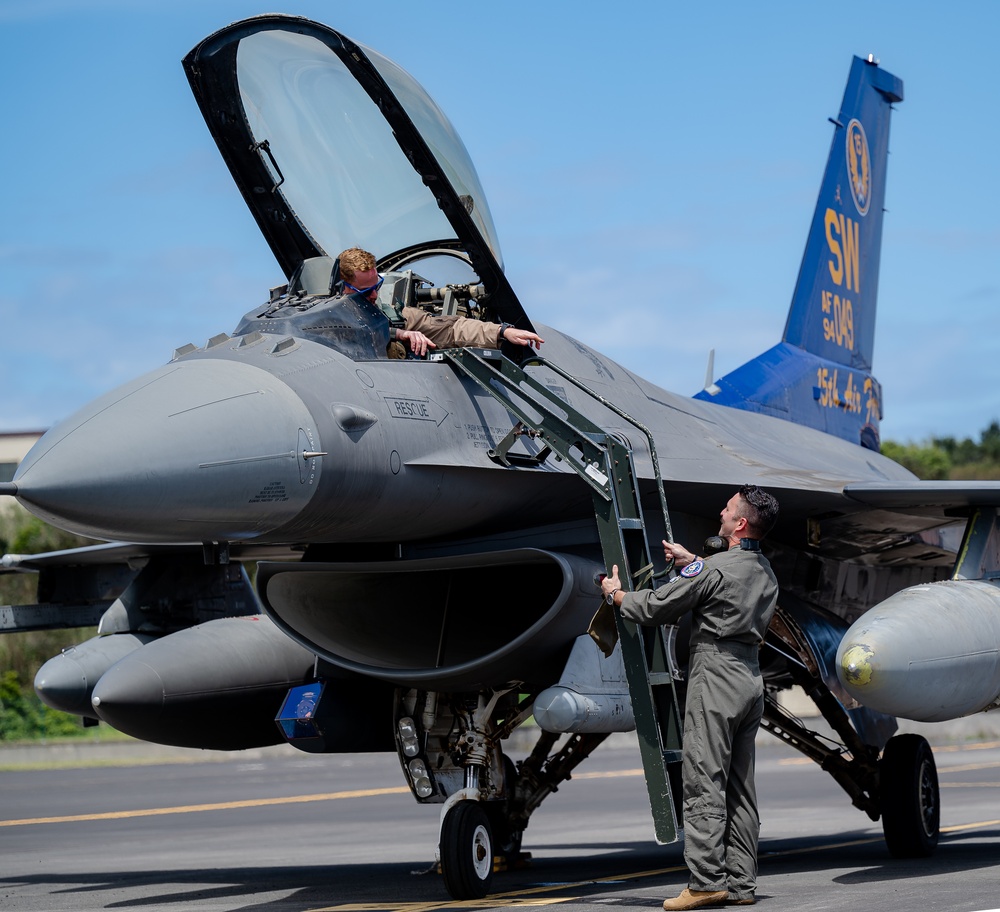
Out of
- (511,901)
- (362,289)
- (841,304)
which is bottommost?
(511,901)

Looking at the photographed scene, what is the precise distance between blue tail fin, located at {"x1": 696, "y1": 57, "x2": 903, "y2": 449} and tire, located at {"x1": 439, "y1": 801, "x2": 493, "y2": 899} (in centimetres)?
455

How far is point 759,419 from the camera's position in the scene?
34.5ft

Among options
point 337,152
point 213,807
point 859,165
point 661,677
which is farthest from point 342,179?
point 213,807

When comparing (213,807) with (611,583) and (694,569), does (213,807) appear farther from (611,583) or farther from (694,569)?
(694,569)

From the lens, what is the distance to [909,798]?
9.04m

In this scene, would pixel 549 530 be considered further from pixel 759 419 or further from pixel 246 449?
pixel 759 419

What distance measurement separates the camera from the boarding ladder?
6492 millimetres

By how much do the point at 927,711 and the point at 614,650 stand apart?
1.52m

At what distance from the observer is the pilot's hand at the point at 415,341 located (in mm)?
6961

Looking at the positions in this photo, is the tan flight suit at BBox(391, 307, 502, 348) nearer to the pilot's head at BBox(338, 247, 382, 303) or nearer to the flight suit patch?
the pilot's head at BBox(338, 247, 382, 303)

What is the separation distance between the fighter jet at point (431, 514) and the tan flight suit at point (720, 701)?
0.27 m

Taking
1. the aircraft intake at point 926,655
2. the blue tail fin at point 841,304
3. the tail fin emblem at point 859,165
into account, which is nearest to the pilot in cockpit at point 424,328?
the aircraft intake at point 926,655

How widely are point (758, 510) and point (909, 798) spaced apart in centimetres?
353

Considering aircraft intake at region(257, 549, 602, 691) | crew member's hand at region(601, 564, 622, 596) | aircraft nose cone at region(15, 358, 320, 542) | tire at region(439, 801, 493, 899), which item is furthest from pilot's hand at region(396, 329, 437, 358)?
tire at region(439, 801, 493, 899)
